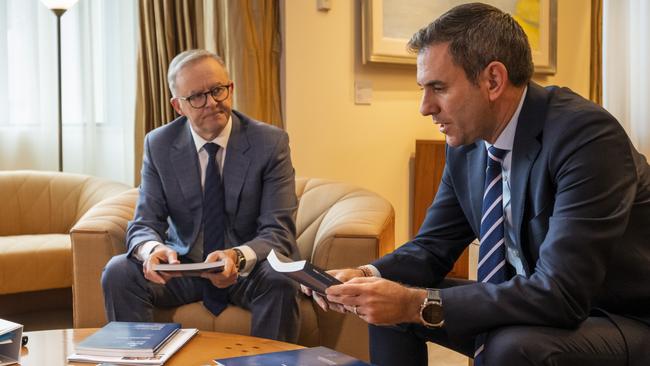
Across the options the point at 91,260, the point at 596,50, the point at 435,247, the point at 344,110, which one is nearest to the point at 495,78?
the point at 435,247

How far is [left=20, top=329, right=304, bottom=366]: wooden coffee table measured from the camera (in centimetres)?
186

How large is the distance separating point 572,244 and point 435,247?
1.84ft

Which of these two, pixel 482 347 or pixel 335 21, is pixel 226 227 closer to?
pixel 482 347

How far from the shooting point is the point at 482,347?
1718 mm

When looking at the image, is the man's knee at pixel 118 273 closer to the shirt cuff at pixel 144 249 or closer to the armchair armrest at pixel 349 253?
the shirt cuff at pixel 144 249

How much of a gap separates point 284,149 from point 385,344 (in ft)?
3.62

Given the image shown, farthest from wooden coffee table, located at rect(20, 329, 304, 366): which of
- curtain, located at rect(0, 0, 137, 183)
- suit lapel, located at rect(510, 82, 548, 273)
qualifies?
curtain, located at rect(0, 0, 137, 183)

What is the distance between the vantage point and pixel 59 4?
169 inches

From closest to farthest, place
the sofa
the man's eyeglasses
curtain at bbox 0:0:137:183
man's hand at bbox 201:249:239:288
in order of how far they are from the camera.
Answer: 1. man's hand at bbox 201:249:239:288
2. the man's eyeglasses
3. the sofa
4. curtain at bbox 0:0:137:183

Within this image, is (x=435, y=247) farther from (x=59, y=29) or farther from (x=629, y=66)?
(x=59, y=29)

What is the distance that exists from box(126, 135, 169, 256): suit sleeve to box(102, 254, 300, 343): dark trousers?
133 mm

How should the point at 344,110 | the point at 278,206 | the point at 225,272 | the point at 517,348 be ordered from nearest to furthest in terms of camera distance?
the point at 517,348, the point at 225,272, the point at 278,206, the point at 344,110

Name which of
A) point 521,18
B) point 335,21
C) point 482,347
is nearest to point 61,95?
point 335,21

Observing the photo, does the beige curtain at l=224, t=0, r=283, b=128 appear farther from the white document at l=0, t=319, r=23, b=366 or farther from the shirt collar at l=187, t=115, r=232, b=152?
the white document at l=0, t=319, r=23, b=366
